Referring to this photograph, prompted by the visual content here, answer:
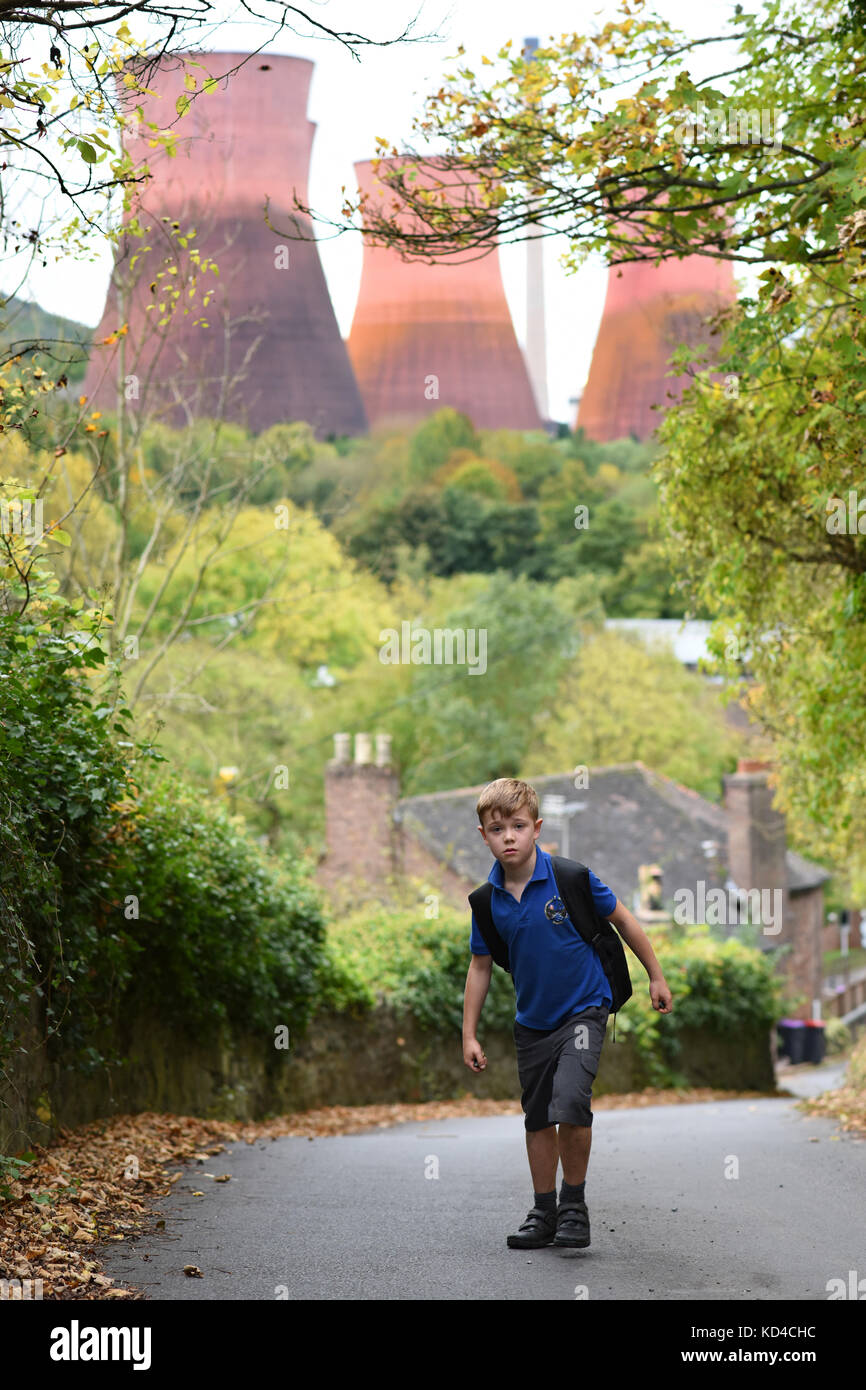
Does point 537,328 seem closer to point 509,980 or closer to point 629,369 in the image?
point 629,369

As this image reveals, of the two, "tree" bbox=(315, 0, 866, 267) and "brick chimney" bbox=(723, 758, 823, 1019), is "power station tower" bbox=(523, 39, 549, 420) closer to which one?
"brick chimney" bbox=(723, 758, 823, 1019)

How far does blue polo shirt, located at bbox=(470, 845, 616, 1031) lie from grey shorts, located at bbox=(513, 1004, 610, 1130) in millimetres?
48

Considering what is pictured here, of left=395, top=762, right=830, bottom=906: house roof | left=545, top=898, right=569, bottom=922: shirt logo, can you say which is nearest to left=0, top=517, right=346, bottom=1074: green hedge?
left=545, top=898, right=569, bottom=922: shirt logo

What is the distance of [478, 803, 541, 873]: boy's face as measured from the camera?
576cm

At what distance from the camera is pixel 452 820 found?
3891 cm

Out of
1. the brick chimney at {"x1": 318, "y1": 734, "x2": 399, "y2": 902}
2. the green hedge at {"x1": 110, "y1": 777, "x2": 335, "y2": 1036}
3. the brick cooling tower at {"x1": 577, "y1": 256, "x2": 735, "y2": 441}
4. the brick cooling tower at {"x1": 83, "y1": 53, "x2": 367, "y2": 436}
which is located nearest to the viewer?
the green hedge at {"x1": 110, "y1": 777, "x2": 335, "y2": 1036}

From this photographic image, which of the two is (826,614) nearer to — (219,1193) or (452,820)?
(219,1193)

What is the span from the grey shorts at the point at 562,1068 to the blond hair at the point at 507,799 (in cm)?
77

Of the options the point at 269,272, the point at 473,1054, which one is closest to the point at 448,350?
the point at 269,272

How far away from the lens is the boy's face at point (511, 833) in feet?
18.9

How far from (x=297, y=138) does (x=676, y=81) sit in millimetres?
83017

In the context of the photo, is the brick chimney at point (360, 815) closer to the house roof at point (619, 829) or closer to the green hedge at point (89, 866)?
the house roof at point (619, 829)

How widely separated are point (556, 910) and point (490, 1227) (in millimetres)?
1503
